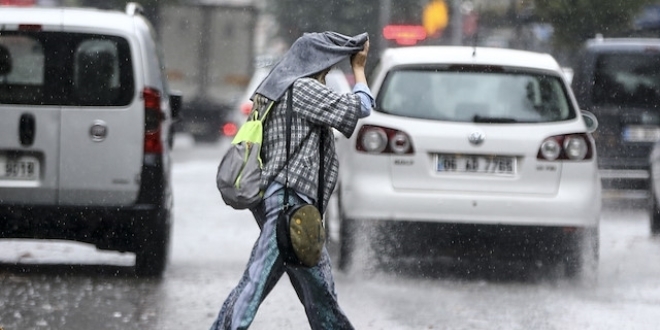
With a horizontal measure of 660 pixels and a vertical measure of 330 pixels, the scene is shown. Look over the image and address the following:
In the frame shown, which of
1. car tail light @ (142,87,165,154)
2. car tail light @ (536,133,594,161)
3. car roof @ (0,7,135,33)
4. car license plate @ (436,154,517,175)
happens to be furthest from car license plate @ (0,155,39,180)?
car tail light @ (536,133,594,161)

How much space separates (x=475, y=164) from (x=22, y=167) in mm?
2869

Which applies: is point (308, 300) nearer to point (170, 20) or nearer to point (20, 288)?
point (20, 288)

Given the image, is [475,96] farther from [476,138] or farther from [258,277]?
[258,277]

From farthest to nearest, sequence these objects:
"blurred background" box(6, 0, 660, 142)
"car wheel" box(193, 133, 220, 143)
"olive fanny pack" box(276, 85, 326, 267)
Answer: "car wheel" box(193, 133, 220, 143)
"blurred background" box(6, 0, 660, 142)
"olive fanny pack" box(276, 85, 326, 267)

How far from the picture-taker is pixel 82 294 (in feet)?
34.3

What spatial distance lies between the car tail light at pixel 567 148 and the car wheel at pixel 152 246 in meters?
2.46

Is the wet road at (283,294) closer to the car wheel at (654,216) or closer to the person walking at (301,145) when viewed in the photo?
the car wheel at (654,216)

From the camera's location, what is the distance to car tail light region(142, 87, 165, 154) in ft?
36.6

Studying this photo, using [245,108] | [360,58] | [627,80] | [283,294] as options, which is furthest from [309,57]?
[245,108]

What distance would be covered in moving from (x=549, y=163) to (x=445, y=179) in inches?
26.8

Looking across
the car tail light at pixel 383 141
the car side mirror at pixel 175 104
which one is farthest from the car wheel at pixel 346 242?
the car side mirror at pixel 175 104

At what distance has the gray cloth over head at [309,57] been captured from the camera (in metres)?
7.24

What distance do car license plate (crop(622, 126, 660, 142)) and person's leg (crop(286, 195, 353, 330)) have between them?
43.0ft

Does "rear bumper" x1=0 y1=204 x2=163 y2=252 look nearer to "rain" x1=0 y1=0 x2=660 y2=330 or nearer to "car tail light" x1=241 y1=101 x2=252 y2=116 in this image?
"rain" x1=0 y1=0 x2=660 y2=330
